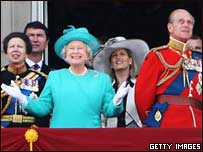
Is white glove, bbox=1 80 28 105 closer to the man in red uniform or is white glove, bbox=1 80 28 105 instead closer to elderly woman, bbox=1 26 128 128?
elderly woman, bbox=1 26 128 128

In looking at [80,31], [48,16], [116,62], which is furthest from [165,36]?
[80,31]

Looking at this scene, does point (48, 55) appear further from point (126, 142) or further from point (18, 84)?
point (126, 142)

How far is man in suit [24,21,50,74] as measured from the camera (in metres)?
7.00

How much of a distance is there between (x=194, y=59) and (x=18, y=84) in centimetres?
128

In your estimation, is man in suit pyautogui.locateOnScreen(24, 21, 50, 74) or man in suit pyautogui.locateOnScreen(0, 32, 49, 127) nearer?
man in suit pyautogui.locateOnScreen(0, 32, 49, 127)

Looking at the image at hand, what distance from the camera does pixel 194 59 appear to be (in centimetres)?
664

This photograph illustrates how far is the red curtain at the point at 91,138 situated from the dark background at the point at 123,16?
2.48 m

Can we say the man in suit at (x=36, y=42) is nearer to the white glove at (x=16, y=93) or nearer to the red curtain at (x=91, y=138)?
the white glove at (x=16, y=93)

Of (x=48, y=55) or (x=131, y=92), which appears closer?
(x=131, y=92)

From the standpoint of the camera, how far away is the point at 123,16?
28.6 ft

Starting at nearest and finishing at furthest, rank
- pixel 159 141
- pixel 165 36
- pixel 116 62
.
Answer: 1. pixel 159 141
2. pixel 116 62
3. pixel 165 36

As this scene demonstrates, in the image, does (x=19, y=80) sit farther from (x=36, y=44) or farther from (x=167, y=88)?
(x=167, y=88)

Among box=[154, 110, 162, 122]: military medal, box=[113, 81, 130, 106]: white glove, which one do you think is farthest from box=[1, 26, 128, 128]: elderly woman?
box=[154, 110, 162, 122]: military medal

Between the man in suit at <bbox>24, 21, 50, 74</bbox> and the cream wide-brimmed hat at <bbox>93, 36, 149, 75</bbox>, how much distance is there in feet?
1.30
